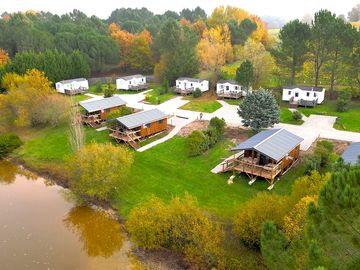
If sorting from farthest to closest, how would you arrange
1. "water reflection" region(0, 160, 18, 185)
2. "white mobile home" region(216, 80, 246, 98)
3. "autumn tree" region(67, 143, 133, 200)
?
"white mobile home" region(216, 80, 246, 98) → "water reflection" region(0, 160, 18, 185) → "autumn tree" region(67, 143, 133, 200)

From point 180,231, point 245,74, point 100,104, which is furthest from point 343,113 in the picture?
point 180,231

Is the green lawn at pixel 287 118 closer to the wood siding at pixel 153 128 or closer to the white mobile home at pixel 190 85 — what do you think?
the wood siding at pixel 153 128

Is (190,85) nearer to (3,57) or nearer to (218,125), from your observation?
(218,125)

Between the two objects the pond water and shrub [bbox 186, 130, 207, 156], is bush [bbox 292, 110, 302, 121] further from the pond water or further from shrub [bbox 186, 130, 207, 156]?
the pond water

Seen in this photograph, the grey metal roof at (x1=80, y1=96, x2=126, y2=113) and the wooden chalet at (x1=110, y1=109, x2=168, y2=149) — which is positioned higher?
the grey metal roof at (x1=80, y1=96, x2=126, y2=113)

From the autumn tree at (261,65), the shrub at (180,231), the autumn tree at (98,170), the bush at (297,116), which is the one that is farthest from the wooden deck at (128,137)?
the autumn tree at (261,65)

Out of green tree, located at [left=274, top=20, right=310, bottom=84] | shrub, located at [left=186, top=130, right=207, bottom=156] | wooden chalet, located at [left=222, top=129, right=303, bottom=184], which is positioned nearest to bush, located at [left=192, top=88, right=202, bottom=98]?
green tree, located at [left=274, top=20, right=310, bottom=84]

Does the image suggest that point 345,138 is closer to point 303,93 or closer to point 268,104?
point 268,104
